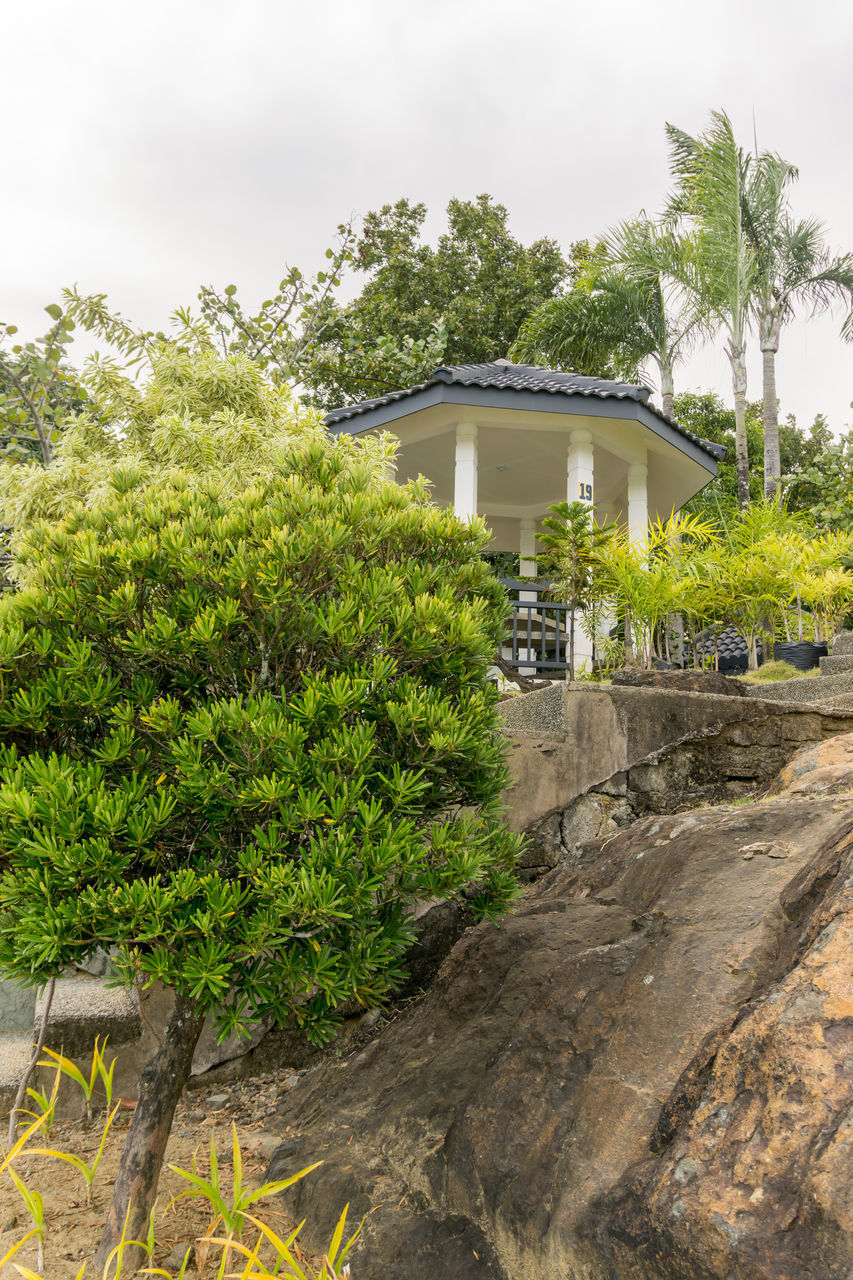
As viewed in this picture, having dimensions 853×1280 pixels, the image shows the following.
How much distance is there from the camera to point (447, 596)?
299cm

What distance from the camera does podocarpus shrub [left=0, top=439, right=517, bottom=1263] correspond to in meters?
2.34

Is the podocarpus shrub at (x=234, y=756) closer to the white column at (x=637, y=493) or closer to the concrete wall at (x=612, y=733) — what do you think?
the concrete wall at (x=612, y=733)

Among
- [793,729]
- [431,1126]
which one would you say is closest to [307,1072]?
[431,1126]

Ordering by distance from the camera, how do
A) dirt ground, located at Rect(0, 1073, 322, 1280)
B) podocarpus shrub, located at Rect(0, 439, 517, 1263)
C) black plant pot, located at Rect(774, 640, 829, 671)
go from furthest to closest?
black plant pot, located at Rect(774, 640, 829, 671)
dirt ground, located at Rect(0, 1073, 322, 1280)
podocarpus shrub, located at Rect(0, 439, 517, 1263)

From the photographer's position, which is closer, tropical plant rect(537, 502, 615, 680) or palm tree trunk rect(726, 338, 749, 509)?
tropical plant rect(537, 502, 615, 680)

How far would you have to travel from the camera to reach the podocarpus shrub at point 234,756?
2.34 metres

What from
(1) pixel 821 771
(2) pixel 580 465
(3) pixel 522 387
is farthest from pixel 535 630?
(1) pixel 821 771

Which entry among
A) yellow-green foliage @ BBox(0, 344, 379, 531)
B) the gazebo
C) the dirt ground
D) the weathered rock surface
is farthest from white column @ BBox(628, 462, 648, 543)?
the dirt ground

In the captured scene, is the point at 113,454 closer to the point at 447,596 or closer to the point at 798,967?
the point at 447,596

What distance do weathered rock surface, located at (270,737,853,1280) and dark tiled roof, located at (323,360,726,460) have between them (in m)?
6.78

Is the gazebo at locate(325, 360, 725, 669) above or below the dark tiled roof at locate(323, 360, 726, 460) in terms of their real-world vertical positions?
below

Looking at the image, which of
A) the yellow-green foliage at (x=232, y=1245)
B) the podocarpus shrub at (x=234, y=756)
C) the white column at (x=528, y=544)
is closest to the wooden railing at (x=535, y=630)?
the white column at (x=528, y=544)

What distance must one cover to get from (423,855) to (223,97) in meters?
8.27

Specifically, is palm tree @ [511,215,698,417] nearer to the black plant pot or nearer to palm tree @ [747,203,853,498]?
palm tree @ [747,203,853,498]
